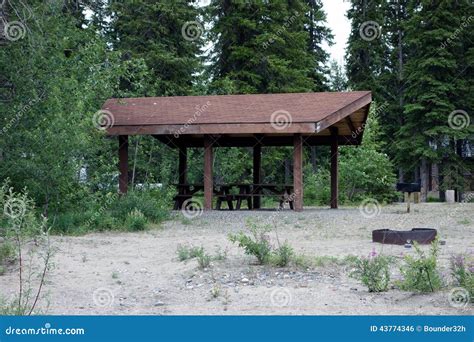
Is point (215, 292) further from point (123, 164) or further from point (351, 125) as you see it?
point (351, 125)

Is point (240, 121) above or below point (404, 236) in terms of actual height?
above

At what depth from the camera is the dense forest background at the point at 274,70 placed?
55.5ft

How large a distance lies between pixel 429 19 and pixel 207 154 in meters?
18.2

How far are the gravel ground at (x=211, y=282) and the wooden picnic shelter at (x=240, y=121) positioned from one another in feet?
18.0

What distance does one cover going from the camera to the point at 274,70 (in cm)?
2911

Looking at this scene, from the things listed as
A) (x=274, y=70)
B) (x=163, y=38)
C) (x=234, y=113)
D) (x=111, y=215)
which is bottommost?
(x=111, y=215)

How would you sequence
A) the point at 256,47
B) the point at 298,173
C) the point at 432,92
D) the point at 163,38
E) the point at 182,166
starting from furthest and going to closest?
the point at 256,47 < the point at 432,92 < the point at 163,38 < the point at 182,166 < the point at 298,173

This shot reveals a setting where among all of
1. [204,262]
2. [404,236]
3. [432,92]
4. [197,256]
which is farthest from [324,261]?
[432,92]

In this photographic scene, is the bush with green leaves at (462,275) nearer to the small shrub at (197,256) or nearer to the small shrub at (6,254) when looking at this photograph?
the small shrub at (197,256)

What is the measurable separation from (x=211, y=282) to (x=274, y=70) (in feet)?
75.6

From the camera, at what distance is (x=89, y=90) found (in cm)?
1574

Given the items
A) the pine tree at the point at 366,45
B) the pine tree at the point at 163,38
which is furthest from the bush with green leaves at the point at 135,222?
→ the pine tree at the point at 366,45

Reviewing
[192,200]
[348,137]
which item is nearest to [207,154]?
[192,200]

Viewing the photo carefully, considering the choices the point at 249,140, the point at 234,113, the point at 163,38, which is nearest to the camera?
the point at 234,113
